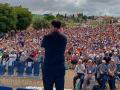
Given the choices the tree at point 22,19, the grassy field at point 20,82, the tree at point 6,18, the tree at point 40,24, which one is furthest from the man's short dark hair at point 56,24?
the tree at point 40,24

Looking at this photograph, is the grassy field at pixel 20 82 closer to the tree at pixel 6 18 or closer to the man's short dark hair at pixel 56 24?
the man's short dark hair at pixel 56 24

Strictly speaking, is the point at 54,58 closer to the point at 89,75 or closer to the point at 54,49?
the point at 54,49

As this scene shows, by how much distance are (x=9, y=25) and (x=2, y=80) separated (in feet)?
238

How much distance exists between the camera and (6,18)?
92125 millimetres

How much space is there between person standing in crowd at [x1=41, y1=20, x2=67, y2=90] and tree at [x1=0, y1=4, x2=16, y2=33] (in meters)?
79.3

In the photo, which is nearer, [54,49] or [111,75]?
[54,49]

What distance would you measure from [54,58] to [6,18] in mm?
82961

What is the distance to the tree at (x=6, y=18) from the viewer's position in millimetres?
89812

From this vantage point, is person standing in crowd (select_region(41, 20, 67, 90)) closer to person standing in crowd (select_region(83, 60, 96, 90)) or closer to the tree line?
person standing in crowd (select_region(83, 60, 96, 90))

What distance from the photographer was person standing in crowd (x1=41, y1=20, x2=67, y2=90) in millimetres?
9801

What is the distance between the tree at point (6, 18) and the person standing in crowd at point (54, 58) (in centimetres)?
7926

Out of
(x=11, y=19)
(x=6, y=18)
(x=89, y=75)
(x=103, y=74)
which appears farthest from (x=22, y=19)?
(x=103, y=74)

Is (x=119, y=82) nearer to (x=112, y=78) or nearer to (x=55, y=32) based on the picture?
(x=112, y=78)

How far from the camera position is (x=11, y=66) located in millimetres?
20797
